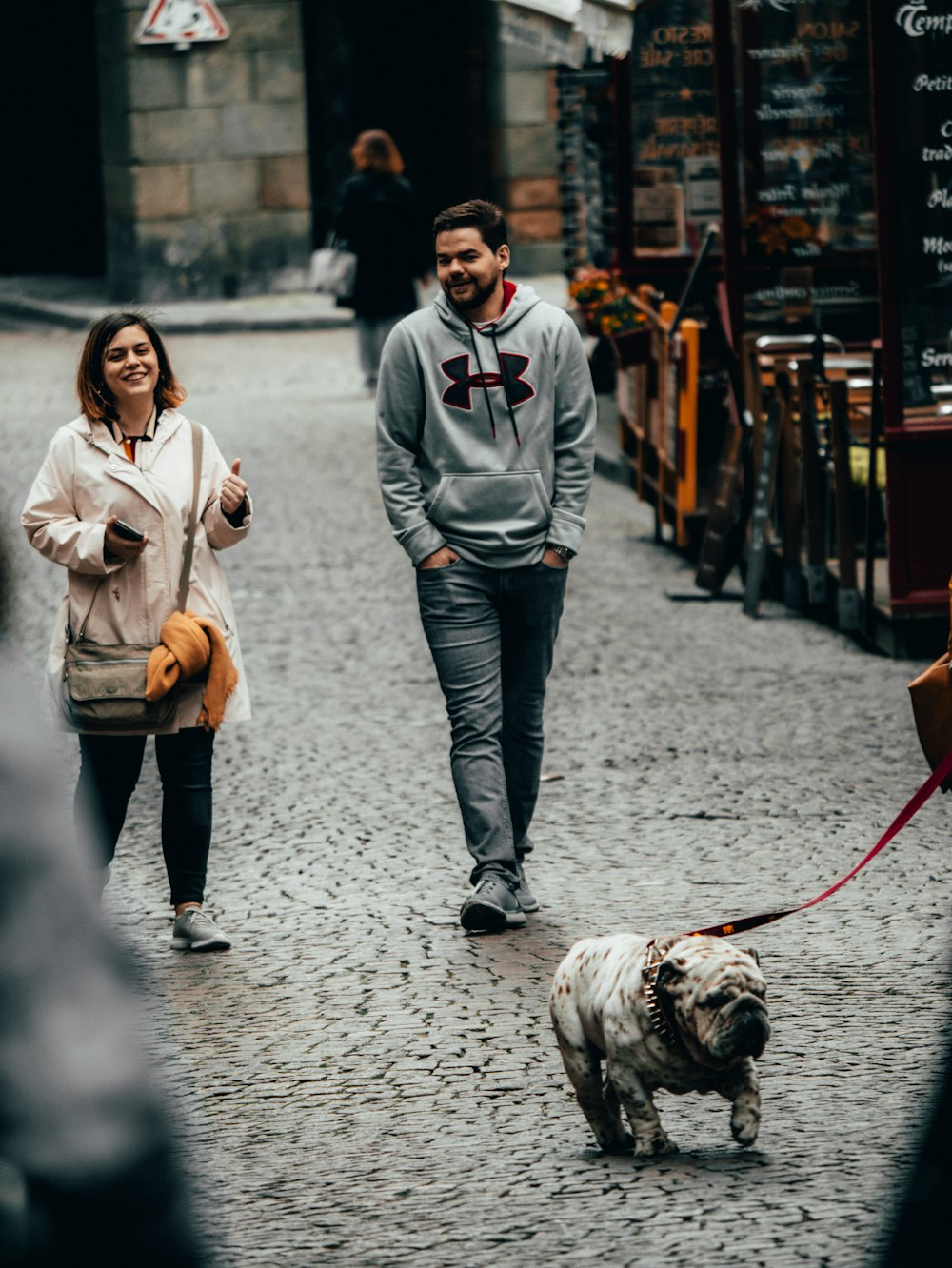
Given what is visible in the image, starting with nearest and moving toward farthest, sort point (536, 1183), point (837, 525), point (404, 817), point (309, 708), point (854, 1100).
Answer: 1. point (536, 1183)
2. point (854, 1100)
3. point (404, 817)
4. point (309, 708)
5. point (837, 525)

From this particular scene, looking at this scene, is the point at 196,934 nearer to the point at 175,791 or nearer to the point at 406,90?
the point at 175,791

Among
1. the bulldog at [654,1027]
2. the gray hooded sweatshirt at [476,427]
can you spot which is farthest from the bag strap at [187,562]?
the bulldog at [654,1027]

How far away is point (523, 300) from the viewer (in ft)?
19.2

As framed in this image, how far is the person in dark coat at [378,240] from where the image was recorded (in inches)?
683

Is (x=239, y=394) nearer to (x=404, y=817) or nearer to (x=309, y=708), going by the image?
(x=309, y=708)

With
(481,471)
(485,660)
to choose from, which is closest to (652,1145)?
(485,660)

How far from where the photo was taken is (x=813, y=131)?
1180 centimetres

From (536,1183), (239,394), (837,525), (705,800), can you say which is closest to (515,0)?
(837,525)

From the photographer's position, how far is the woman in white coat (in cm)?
566

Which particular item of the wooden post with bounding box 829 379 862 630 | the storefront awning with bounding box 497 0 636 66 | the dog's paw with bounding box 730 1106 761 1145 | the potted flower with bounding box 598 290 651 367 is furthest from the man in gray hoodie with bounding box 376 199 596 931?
the potted flower with bounding box 598 290 651 367

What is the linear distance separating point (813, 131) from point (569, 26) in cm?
149

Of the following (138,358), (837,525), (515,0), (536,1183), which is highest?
(515,0)

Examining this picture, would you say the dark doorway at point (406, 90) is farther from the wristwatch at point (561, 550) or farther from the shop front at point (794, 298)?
the wristwatch at point (561, 550)

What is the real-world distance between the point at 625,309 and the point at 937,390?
3316 millimetres
